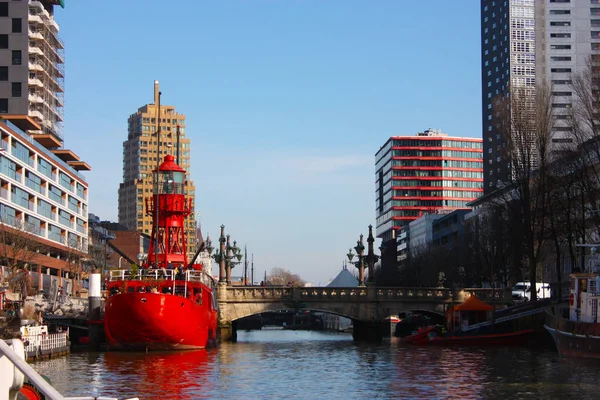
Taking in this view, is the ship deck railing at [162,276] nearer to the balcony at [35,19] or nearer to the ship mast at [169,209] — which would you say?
the ship mast at [169,209]

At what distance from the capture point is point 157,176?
70688mm

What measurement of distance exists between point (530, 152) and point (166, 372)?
38.0 m

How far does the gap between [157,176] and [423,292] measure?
1209 inches

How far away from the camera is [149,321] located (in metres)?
59.7

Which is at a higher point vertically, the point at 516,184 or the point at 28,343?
the point at 516,184

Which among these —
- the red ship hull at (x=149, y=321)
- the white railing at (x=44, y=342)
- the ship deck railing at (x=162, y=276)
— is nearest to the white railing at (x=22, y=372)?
the white railing at (x=44, y=342)

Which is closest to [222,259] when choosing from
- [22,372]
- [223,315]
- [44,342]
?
[223,315]

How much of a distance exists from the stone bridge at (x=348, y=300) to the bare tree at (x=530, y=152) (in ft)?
46.1

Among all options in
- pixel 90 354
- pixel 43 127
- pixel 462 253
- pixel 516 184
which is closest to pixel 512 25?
pixel 462 253

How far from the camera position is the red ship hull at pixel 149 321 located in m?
59.5

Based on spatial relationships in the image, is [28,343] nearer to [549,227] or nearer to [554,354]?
[554,354]

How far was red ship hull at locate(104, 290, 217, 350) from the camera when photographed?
59.5m

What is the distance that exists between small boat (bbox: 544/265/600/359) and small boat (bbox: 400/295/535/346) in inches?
480

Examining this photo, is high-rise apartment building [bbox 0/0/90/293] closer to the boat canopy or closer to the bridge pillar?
the bridge pillar
